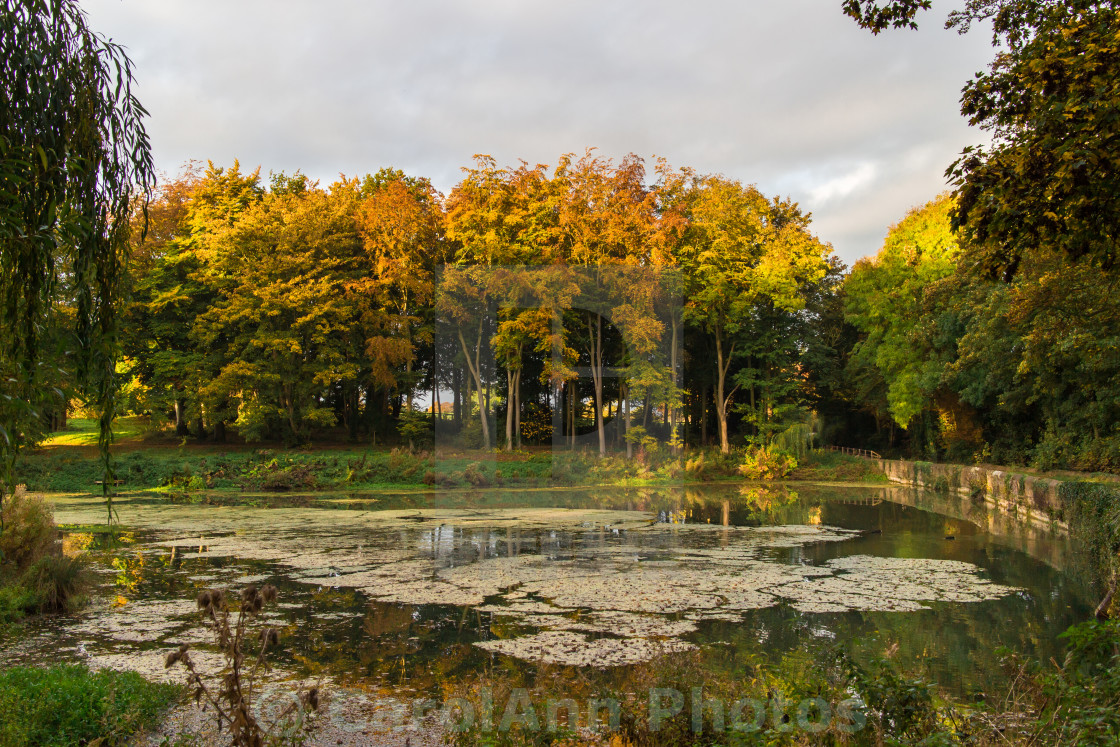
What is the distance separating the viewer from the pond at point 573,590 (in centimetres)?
604

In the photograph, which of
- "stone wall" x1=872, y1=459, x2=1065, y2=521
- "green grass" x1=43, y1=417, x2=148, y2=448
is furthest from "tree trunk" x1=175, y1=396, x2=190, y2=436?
"stone wall" x1=872, y1=459, x2=1065, y2=521

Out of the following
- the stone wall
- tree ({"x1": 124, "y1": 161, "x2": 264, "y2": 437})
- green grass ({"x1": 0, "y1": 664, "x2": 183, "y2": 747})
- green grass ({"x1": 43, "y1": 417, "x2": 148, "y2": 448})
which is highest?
tree ({"x1": 124, "y1": 161, "x2": 264, "y2": 437})

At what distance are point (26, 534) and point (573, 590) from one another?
5933mm

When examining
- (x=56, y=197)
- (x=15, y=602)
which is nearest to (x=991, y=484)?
(x=15, y=602)

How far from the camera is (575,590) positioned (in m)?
8.49

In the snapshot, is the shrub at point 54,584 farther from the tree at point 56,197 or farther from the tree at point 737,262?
the tree at point 737,262

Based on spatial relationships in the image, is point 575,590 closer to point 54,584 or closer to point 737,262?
point 54,584

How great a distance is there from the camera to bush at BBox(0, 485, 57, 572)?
771 centimetres

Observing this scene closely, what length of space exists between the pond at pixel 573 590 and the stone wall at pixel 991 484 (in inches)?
37.5

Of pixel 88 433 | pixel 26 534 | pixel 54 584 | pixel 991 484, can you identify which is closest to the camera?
pixel 54 584

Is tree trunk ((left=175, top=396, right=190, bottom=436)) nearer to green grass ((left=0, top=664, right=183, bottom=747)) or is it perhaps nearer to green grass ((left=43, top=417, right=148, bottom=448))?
green grass ((left=43, top=417, right=148, bottom=448))

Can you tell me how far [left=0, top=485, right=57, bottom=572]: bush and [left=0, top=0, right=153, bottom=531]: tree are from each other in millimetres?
4861

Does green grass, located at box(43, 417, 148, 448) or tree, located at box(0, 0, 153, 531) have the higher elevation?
tree, located at box(0, 0, 153, 531)

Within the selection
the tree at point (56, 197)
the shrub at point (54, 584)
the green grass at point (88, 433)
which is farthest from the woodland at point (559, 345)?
the tree at point (56, 197)
